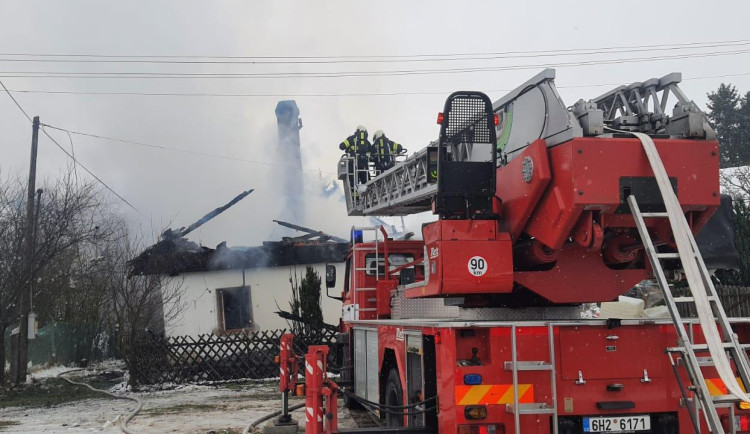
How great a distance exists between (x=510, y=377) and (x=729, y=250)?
2605 mm

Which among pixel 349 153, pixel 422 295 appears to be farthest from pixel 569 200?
pixel 349 153

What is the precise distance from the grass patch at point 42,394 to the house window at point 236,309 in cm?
621

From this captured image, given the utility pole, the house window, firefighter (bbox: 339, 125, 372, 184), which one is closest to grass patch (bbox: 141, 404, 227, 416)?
firefighter (bbox: 339, 125, 372, 184)

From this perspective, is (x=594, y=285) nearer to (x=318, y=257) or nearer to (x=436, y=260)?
(x=436, y=260)

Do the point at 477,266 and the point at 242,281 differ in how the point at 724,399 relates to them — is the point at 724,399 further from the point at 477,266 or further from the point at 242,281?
the point at 242,281

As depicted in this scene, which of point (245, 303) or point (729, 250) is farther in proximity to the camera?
point (245, 303)

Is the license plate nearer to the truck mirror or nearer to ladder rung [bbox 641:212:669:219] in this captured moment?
ladder rung [bbox 641:212:669:219]

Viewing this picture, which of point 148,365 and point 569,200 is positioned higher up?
point 569,200

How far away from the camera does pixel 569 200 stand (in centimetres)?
533

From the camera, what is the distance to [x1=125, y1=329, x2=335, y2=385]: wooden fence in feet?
54.5

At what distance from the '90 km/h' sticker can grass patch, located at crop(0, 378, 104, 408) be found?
10975mm

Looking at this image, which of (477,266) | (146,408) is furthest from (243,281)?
(477,266)

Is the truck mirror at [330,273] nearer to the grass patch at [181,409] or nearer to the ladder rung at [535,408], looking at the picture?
the grass patch at [181,409]

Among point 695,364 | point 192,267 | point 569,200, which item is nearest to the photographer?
point 695,364
